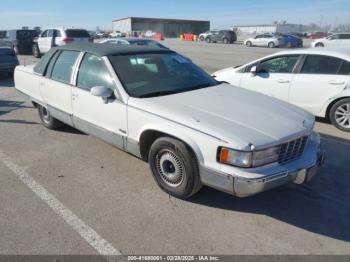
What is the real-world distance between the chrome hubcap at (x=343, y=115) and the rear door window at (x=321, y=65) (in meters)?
0.66

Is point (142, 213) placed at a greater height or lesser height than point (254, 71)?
lesser

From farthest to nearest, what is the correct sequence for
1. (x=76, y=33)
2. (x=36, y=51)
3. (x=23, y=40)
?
(x=23, y=40)
(x=36, y=51)
(x=76, y=33)

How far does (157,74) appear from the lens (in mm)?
4469

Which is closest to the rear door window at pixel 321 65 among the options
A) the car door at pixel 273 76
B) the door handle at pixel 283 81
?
the car door at pixel 273 76

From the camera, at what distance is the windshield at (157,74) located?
4141 mm

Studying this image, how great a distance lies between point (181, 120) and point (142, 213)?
1052 mm

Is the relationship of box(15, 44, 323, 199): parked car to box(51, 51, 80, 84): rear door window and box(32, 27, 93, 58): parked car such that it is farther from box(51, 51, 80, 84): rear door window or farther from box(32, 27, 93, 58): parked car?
box(32, 27, 93, 58): parked car

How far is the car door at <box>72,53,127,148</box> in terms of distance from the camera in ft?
13.5

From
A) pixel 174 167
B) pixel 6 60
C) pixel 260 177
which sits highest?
pixel 6 60

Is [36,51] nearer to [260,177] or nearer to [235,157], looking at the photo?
[235,157]

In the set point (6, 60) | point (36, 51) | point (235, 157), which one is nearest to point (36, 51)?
point (36, 51)

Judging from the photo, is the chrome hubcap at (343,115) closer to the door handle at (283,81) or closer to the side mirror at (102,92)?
the door handle at (283,81)

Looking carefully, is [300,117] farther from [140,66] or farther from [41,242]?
[41,242]

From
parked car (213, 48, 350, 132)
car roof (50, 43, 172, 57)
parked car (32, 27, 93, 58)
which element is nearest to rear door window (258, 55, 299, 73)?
parked car (213, 48, 350, 132)
